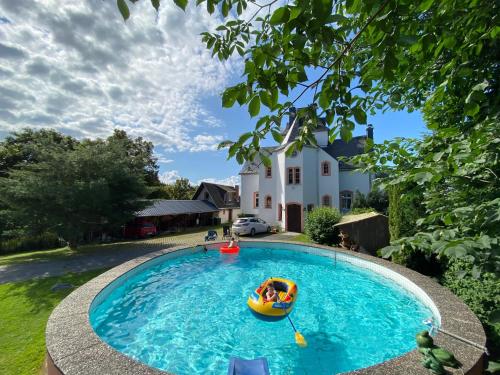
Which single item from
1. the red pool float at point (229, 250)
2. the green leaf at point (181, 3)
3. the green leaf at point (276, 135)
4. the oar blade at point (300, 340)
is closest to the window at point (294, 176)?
the red pool float at point (229, 250)

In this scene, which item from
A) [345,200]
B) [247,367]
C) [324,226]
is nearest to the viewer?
[247,367]

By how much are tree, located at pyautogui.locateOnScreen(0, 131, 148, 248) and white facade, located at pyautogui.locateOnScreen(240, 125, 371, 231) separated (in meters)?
13.4

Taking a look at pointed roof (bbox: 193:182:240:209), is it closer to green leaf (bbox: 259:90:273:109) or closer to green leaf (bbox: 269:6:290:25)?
green leaf (bbox: 259:90:273:109)

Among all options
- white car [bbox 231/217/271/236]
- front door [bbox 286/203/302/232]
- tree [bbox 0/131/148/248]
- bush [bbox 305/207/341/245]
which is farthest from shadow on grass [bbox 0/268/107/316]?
front door [bbox 286/203/302/232]

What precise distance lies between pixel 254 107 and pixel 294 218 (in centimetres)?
A: 2460

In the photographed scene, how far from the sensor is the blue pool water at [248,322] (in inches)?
271

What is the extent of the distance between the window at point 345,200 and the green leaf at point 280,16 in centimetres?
2634

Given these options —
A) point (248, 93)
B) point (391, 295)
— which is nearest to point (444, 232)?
point (248, 93)

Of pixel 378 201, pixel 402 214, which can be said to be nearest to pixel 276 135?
pixel 402 214

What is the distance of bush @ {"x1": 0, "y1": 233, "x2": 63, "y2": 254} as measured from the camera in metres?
20.5

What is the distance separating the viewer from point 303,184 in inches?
995

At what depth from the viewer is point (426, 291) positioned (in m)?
8.51

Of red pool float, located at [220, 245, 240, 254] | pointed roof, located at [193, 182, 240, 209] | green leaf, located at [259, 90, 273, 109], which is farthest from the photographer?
pointed roof, located at [193, 182, 240, 209]

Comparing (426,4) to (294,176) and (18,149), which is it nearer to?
(294,176)
